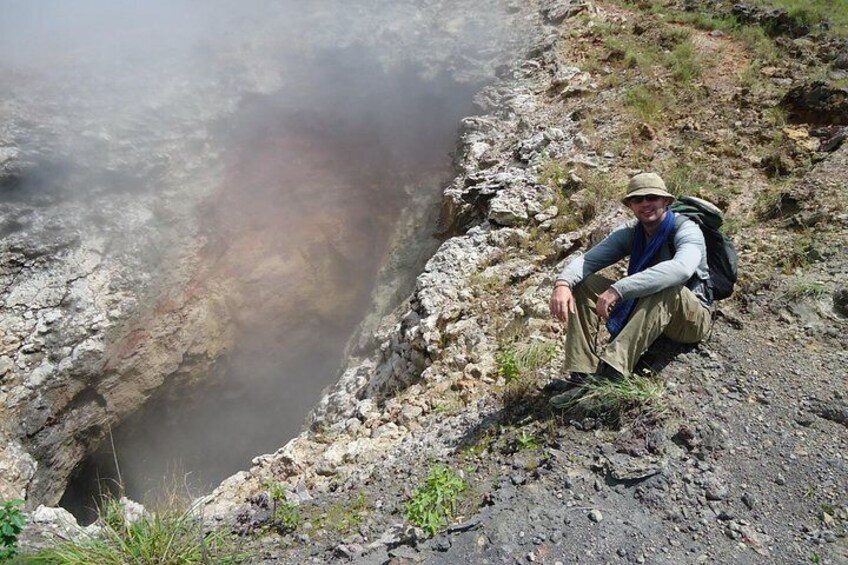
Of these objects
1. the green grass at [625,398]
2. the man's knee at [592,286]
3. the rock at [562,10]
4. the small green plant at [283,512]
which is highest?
the rock at [562,10]

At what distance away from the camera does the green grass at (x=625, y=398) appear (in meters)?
2.54

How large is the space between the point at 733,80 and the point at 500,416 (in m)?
4.97

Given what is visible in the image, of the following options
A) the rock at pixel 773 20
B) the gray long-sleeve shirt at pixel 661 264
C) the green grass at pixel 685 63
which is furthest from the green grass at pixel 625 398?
the rock at pixel 773 20

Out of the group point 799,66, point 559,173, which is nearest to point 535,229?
point 559,173

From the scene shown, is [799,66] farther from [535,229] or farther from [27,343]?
[27,343]

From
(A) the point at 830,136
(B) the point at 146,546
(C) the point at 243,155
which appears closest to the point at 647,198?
(B) the point at 146,546

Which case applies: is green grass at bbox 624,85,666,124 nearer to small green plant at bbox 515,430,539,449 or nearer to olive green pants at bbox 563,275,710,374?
olive green pants at bbox 563,275,710,374

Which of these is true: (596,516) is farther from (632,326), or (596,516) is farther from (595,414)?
(632,326)

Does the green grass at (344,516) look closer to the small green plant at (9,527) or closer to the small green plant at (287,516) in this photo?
the small green plant at (287,516)

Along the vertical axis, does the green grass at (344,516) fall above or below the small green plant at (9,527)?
below

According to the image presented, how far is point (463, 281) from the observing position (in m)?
4.51

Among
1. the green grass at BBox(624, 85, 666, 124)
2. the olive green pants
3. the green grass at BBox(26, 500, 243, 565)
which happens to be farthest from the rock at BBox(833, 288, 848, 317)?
the green grass at BBox(26, 500, 243, 565)

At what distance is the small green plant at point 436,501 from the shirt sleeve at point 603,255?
1.19 metres

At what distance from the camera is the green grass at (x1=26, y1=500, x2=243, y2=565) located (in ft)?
7.02
